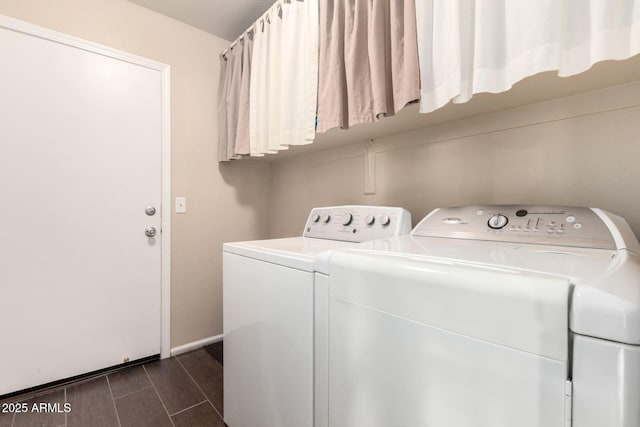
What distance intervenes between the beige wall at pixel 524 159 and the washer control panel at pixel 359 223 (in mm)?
285

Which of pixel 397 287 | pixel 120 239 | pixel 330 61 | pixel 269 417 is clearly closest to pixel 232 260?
pixel 269 417

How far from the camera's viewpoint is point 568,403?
375 mm

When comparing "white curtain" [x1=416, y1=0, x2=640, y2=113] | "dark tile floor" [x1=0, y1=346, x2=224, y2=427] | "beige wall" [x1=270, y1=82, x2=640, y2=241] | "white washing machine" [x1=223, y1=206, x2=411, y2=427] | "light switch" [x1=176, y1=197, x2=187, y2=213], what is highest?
"white curtain" [x1=416, y1=0, x2=640, y2=113]

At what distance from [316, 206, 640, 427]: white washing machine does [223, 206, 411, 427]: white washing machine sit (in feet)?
0.32

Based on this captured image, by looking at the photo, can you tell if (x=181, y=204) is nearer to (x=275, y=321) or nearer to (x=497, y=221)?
(x=275, y=321)

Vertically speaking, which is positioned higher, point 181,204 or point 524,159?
point 524,159

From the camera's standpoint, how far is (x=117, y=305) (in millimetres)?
1716

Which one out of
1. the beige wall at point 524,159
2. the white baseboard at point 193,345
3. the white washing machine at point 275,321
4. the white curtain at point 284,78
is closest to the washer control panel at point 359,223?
the white washing machine at point 275,321

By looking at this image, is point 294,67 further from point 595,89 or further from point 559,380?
point 559,380

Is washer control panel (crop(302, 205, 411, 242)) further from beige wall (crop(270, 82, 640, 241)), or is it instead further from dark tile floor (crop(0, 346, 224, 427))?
dark tile floor (crop(0, 346, 224, 427))

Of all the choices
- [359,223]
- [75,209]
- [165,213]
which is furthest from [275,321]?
[75,209]

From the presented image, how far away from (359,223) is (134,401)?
1.53m

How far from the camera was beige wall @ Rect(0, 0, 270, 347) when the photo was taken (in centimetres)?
178

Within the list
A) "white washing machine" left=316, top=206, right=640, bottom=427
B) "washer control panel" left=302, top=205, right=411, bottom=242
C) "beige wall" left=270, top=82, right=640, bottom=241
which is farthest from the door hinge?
"beige wall" left=270, top=82, right=640, bottom=241
